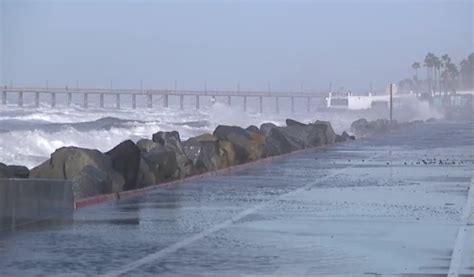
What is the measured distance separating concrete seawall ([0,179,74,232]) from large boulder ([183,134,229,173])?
33.1 feet

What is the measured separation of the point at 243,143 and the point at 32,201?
1724cm

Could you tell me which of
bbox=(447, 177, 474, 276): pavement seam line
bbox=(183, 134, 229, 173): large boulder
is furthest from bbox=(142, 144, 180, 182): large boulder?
bbox=(447, 177, 474, 276): pavement seam line

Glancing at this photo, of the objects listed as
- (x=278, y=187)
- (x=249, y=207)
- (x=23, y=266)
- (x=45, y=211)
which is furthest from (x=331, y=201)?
(x=23, y=266)

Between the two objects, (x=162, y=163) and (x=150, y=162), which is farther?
(x=162, y=163)

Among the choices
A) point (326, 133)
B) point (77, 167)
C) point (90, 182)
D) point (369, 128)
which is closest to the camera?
point (90, 182)

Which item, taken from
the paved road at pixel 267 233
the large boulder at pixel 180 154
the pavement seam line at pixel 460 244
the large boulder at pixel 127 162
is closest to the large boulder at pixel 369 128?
the large boulder at pixel 180 154

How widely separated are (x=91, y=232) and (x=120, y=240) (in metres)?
1.02

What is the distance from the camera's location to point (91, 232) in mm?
15320

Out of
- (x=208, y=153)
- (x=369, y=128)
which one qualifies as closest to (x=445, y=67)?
(x=369, y=128)

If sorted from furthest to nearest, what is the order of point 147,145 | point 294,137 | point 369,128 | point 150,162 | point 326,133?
point 369,128 < point 326,133 < point 294,137 < point 147,145 < point 150,162

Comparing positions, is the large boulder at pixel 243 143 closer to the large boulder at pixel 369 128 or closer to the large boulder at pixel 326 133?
the large boulder at pixel 326 133

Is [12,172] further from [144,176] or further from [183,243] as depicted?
[183,243]

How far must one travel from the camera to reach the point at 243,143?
111 ft

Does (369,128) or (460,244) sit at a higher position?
(369,128)
